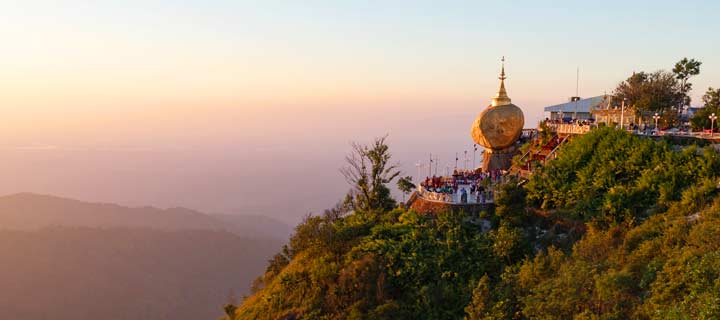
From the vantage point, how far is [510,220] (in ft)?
82.4

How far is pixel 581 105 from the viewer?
168 ft

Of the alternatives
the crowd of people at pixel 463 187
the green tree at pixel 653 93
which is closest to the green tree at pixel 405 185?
the crowd of people at pixel 463 187

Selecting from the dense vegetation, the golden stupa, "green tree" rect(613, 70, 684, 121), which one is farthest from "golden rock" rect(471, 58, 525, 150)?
"green tree" rect(613, 70, 684, 121)

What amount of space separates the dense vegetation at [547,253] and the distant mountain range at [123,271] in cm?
9858

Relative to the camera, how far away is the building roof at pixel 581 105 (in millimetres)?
49688

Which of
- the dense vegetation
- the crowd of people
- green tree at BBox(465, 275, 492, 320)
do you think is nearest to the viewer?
the dense vegetation

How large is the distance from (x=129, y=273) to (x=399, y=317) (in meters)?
139

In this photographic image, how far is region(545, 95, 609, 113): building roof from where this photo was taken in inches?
1956

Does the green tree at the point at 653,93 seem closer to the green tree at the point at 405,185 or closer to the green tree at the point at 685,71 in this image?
the green tree at the point at 685,71

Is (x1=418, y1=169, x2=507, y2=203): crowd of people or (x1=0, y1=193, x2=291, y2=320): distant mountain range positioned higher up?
(x1=418, y1=169, x2=507, y2=203): crowd of people

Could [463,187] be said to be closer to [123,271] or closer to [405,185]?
[405,185]

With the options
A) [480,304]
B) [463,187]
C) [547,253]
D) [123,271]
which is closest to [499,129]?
[463,187]

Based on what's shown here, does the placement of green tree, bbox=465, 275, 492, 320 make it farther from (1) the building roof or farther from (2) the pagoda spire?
(1) the building roof

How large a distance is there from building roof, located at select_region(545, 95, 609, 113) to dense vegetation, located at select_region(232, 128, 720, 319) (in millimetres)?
21973
